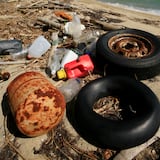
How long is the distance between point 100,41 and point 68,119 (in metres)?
1.45

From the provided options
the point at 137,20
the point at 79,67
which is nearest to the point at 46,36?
the point at 79,67

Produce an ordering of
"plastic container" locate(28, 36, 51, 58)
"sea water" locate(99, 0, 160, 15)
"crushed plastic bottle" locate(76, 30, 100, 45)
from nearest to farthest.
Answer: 1. "plastic container" locate(28, 36, 51, 58)
2. "crushed plastic bottle" locate(76, 30, 100, 45)
3. "sea water" locate(99, 0, 160, 15)

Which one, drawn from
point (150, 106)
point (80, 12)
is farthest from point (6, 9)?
point (150, 106)

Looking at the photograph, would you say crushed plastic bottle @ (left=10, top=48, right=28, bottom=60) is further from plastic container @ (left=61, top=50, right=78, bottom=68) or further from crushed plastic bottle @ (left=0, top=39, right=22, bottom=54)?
plastic container @ (left=61, top=50, right=78, bottom=68)

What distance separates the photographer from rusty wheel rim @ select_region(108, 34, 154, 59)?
15.4 ft

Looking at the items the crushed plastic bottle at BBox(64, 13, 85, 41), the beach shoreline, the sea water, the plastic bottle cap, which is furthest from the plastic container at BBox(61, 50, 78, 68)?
the sea water

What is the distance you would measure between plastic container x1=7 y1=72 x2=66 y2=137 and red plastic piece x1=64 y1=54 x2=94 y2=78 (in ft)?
2.88

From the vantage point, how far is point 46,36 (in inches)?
238

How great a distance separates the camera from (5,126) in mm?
3996

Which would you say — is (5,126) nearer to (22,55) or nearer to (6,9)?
(22,55)

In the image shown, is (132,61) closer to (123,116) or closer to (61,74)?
(123,116)

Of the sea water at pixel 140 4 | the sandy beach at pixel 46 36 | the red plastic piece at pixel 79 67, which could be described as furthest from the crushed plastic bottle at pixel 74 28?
the sea water at pixel 140 4

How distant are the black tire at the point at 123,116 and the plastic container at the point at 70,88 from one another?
0.19 meters

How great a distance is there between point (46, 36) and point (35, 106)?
9.20ft
